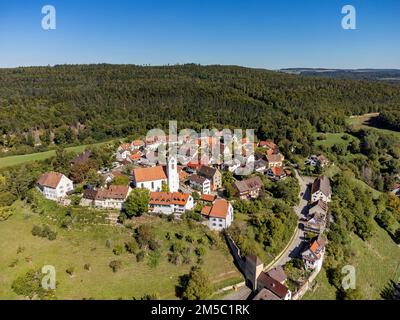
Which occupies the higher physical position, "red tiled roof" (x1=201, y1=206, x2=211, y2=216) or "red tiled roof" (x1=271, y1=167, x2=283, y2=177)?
"red tiled roof" (x1=271, y1=167, x2=283, y2=177)

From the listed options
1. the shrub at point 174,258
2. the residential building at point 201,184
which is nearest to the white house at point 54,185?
the residential building at point 201,184

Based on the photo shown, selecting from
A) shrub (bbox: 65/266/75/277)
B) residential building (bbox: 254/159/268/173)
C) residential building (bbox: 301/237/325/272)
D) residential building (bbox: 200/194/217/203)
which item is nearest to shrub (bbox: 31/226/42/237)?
shrub (bbox: 65/266/75/277)

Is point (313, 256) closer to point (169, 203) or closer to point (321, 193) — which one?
point (321, 193)

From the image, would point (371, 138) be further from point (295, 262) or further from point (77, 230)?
point (77, 230)

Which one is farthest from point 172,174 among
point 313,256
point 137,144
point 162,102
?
point 162,102

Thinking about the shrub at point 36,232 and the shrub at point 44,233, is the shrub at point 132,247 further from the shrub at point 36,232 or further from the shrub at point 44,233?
the shrub at point 36,232

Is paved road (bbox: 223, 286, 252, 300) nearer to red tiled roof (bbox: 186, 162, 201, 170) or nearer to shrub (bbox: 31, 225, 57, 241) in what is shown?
shrub (bbox: 31, 225, 57, 241)
